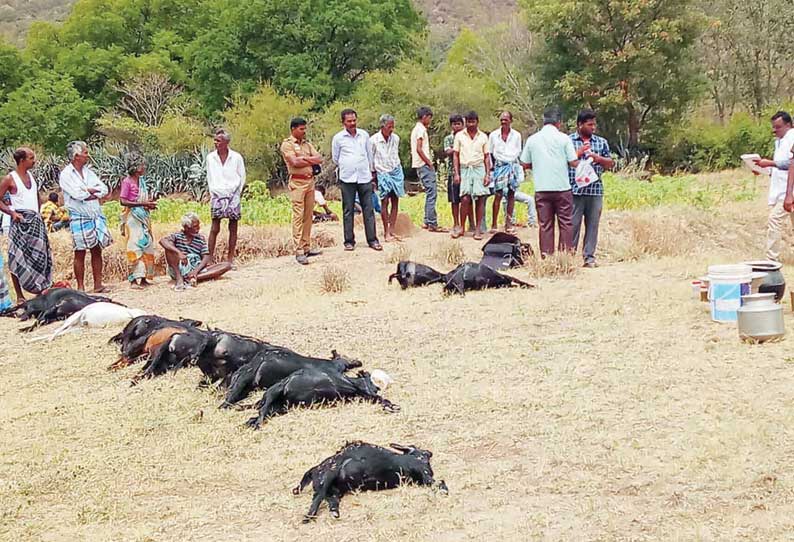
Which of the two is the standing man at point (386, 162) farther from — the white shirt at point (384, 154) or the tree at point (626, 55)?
the tree at point (626, 55)

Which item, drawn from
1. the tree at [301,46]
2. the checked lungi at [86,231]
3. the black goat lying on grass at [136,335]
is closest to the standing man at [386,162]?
the checked lungi at [86,231]

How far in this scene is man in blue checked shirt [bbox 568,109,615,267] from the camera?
922cm

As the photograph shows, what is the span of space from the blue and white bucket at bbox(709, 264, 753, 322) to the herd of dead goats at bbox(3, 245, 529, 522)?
224cm

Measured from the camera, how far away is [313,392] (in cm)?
523

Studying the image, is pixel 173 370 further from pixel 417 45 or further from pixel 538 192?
pixel 417 45

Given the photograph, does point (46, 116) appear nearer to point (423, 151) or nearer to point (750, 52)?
point (750, 52)

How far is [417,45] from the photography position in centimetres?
3872

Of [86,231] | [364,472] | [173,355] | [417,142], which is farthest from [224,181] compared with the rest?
[364,472]

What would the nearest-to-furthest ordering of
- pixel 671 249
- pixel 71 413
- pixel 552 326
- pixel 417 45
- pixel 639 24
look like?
1. pixel 71 413
2. pixel 552 326
3. pixel 671 249
4. pixel 639 24
5. pixel 417 45

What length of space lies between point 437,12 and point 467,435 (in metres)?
77.5

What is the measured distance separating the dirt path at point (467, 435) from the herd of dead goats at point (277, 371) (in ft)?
0.34

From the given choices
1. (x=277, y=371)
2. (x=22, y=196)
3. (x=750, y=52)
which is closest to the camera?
(x=277, y=371)

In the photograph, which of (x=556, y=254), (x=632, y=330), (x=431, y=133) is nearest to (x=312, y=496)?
(x=632, y=330)

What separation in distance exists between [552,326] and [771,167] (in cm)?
341
